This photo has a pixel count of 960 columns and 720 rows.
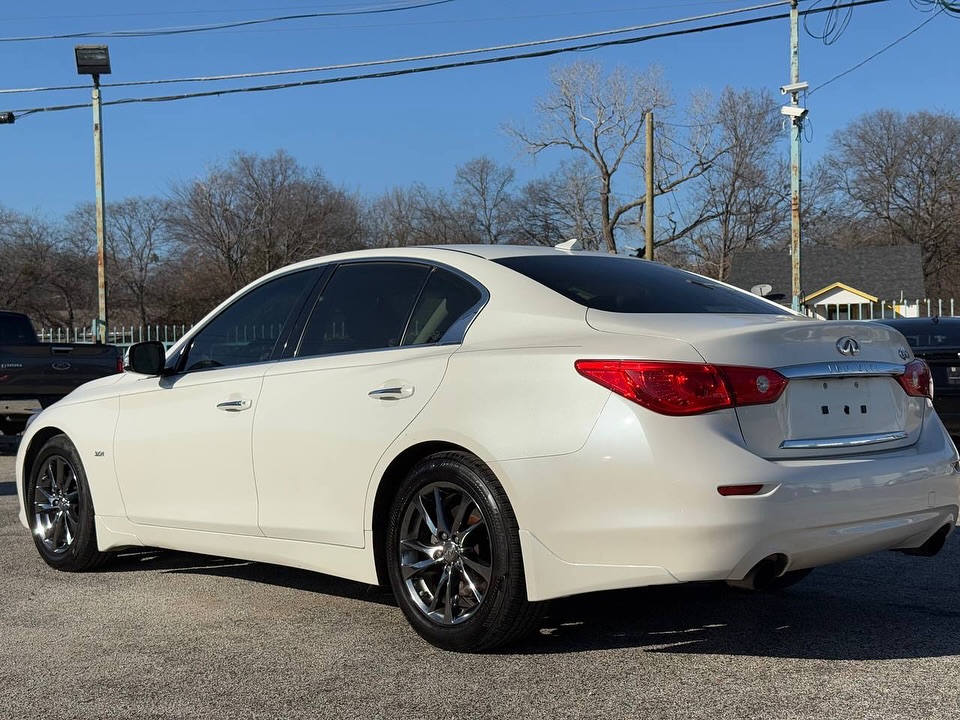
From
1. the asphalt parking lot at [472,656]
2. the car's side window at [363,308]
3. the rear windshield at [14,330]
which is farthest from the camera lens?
the rear windshield at [14,330]

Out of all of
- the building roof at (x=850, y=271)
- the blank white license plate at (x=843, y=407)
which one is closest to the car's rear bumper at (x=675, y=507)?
the blank white license plate at (x=843, y=407)

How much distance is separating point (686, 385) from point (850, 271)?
49726 millimetres

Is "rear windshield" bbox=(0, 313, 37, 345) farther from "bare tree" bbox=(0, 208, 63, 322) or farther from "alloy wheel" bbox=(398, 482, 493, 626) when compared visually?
"bare tree" bbox=(0, 208, 63, 322)

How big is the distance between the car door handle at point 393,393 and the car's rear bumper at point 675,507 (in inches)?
23.3

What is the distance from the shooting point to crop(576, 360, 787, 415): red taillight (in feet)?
12.6

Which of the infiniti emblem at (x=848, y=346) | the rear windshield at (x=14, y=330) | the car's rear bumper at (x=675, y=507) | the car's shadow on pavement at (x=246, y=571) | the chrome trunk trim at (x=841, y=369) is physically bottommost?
the car's shadow on pavement at (x=246, y=571)

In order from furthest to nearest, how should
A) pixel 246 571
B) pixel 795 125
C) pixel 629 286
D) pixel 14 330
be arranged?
1. pixel 795 125
2. pixel 14 330
3. pixel 246 571
4. pixel 629 286

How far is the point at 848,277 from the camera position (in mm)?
50281

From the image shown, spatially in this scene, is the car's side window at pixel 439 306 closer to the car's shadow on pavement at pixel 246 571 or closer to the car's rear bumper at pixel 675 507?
the car's rear bumper at pixel 675 507

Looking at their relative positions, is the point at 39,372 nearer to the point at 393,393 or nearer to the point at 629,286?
the point at 393,393

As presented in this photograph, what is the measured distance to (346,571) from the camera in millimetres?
4688

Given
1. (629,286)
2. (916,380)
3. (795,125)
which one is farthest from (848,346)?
(795,125)

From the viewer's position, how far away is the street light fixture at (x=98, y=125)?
90.7 ft

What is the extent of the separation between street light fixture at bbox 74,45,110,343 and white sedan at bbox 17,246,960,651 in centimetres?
2346
